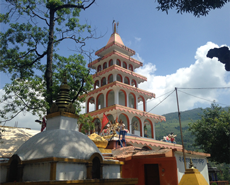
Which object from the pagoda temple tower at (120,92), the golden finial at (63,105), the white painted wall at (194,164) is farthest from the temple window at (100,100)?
the golden finial at (63,105)

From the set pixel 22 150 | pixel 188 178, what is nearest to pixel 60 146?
pixel 22 150

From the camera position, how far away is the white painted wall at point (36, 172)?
5346 mm

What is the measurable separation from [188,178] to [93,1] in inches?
430

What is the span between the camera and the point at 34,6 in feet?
46.4

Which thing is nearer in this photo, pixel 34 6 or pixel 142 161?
pixel 142 161

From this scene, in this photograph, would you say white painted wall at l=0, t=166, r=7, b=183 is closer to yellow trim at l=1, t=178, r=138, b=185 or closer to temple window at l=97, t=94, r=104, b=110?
yellow trim at l=1, t=178, r=138, b=185

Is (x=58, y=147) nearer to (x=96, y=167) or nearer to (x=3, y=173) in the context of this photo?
(x=96, y=167)

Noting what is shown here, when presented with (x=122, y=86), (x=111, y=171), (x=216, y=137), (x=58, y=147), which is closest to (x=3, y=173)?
(x=58, y=147)

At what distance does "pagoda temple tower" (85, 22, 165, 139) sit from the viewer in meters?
23.7

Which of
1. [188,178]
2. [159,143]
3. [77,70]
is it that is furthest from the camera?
[159,143]

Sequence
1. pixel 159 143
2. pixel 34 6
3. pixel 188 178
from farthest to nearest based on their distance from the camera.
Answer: pixel 159 143
pixel 34 6
pixel 188 178

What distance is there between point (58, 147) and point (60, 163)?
51cm

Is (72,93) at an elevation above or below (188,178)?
above

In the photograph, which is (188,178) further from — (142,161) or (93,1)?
(93,1)
